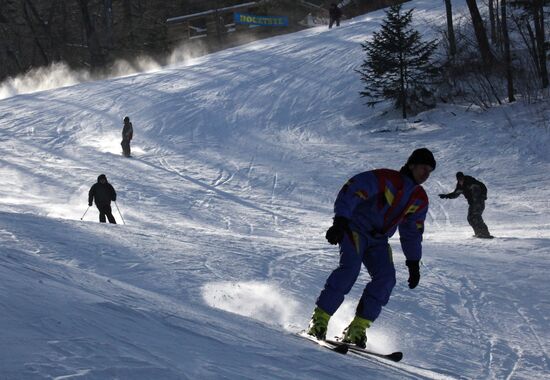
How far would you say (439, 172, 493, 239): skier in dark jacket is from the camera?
1194cm

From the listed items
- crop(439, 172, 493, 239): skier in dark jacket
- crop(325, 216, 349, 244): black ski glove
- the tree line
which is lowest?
crop(439, 172, 493, 239): skier in dark jacket

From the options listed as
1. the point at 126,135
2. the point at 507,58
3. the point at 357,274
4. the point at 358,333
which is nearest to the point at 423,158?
the point at 357,274

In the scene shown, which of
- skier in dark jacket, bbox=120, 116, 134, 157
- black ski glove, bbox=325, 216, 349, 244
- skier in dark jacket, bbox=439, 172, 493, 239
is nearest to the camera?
black ski glove, bbox=325, 216, 349, 244

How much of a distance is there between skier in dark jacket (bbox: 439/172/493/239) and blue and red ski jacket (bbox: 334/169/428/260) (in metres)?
6.85

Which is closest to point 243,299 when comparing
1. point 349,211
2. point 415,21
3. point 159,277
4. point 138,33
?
point 159,277

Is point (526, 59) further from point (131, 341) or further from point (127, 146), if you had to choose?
point (131, 341)

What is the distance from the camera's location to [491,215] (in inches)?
599

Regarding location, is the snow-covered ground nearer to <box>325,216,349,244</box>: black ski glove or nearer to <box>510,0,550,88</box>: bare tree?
<box>325,216,349,244</box>: black ski glove

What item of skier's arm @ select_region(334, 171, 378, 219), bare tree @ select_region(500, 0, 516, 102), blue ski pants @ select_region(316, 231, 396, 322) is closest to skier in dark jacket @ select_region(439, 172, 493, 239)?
blue ski pants @ select_region(316, 231, 396, 322)

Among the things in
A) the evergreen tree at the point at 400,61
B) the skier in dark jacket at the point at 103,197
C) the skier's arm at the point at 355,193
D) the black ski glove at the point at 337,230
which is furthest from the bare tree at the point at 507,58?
the black ski glove at the point at 337,230

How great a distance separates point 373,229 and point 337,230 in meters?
0.48

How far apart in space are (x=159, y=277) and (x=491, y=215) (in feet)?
31.2

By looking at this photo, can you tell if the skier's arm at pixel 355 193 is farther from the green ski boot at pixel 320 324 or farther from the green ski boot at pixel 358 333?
the green ski boot at pixel 358 333

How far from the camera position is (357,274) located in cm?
536
